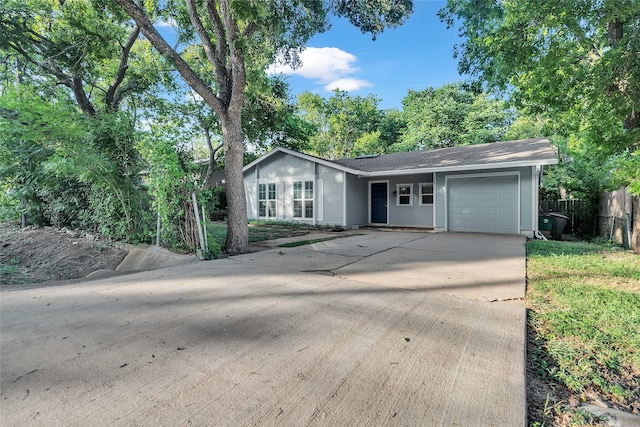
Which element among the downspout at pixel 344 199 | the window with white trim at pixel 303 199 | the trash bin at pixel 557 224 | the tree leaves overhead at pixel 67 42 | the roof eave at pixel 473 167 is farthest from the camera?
the window with white trim at pixel 303 199

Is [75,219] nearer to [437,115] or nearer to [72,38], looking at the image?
[72,38]

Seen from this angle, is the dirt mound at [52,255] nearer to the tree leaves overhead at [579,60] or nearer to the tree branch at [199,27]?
the tree branch at [199,27]

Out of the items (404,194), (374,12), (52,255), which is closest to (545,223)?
(404,194)

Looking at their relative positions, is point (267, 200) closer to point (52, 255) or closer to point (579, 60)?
point (52, 255)

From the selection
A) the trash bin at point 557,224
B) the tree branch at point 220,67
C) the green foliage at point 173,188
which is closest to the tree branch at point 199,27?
the tree branch at point 220,67

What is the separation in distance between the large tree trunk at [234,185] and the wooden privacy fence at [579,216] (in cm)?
1194

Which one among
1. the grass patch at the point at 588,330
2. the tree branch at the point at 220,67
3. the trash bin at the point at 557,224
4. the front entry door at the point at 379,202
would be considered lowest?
the grass patch at the point at 588,330

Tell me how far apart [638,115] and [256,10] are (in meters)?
8.32

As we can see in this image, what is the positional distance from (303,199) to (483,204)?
702 centimetres

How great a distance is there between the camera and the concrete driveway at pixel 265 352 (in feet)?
5.34

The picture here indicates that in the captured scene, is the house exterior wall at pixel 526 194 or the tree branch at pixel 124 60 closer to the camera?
the house exterior wall at pixel 526 194

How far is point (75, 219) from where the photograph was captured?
8.39 meters

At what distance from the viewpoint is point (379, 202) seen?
13312 millimetres

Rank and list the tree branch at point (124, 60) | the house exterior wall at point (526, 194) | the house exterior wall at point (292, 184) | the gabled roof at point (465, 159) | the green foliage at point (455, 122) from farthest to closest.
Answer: the green foliage at point (455, 122)
the house exterior wall at point (292, 184)
the tree branch at point (124, 60)
the house exterior wall at point (526, 194)
the gabled roof at point (465, 159)
